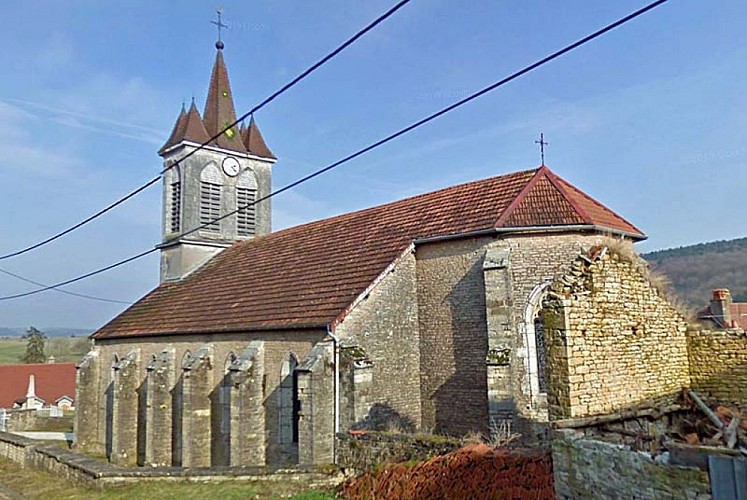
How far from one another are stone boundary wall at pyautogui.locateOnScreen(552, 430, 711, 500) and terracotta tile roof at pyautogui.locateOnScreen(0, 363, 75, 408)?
47.1 meters

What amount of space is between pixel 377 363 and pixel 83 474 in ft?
25.1

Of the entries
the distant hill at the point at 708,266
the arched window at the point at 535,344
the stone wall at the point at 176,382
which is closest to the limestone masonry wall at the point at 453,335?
the arched window at the point at 535,344

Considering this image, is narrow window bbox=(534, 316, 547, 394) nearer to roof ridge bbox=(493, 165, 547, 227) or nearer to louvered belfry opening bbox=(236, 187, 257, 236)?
roof ridge bbox=(493, 165, 547, 227)

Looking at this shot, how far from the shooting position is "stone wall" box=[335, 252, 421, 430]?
15773mm

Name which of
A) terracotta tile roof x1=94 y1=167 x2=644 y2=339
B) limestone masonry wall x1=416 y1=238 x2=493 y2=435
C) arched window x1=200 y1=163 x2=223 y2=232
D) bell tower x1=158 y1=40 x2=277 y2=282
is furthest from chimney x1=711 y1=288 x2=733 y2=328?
arched window x1=200 y1=163 x2=223 y2=232

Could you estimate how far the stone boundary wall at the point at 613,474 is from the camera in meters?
5.82

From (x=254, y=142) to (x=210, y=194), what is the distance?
4.13 metres

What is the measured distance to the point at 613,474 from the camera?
264 inches

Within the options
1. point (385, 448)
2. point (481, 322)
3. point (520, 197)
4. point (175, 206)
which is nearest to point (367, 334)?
point (481, 322)

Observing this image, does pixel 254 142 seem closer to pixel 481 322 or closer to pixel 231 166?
pixel 231 166

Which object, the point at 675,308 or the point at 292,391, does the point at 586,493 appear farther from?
the point at 292,391

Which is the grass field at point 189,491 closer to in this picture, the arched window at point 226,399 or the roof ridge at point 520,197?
the arched window at point 226,399

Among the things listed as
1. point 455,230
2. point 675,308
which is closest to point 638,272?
point 675,308

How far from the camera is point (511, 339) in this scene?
14664 mm
